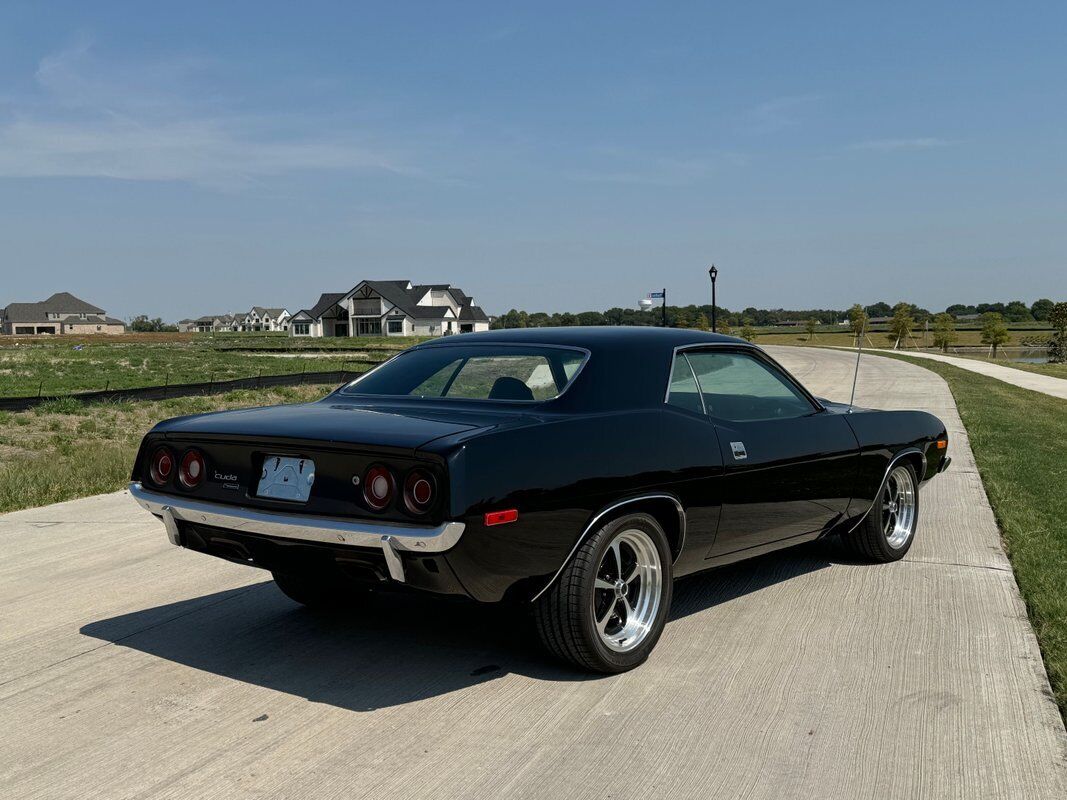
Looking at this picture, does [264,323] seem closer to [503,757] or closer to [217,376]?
[217,376]

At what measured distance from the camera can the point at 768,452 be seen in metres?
5.01

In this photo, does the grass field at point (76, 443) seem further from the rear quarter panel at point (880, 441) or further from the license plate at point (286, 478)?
the rear quarter panel at point (880, 441)

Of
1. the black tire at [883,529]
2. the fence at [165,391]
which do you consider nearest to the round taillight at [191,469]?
the black tire at [883,529]

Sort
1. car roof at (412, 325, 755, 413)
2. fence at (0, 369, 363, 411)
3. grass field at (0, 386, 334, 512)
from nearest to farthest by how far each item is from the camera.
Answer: car roof at (412, 325, 755, 413), grass field at (0, 386, 334, 512), fence at (0, 369, 363, 411)

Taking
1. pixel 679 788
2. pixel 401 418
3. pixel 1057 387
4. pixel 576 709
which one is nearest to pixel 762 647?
pixel 576 709

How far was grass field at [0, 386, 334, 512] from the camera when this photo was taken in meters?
9.20

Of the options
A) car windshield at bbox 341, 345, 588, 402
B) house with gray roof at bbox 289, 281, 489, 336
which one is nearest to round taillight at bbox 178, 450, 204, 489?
car windshield at bbox 341, 345, 588, 402

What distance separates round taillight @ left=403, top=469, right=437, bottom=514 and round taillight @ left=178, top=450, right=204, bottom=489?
1145mm

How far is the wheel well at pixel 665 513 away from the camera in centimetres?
421

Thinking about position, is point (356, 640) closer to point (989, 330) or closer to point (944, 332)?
point (944, 332)

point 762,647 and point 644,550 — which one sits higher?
point 644,550

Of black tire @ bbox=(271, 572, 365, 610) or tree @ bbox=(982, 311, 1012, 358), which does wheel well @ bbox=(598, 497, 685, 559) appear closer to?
black tire @ bbox=(271, 572, 365, 610)

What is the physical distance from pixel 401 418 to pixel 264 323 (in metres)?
182

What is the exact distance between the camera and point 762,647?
461cm
